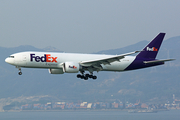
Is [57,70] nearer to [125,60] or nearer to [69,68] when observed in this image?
[69,68]

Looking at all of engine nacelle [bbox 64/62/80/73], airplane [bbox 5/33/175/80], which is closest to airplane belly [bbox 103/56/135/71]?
airplane [bbox 5/33/175/80]

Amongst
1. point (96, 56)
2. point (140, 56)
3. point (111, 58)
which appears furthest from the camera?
point (140, 56)

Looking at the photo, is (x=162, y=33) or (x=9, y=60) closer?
(x=9, y=60)

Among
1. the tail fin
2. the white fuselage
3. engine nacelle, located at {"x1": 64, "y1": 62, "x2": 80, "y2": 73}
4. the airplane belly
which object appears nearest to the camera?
the white fuselage

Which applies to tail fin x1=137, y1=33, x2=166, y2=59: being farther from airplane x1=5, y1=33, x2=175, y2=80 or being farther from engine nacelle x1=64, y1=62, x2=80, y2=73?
engine nacelle x1=64, y1=62, x2=80, y2=73

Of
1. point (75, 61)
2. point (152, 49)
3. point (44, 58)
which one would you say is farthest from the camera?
→ point (152, 49)

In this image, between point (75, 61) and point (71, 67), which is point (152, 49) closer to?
point (75, 61)

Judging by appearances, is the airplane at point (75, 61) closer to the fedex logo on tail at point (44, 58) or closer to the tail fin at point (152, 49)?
the fedex logo on tail at point (44, 58)

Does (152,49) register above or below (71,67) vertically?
above

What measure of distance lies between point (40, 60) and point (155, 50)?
23.8 meters

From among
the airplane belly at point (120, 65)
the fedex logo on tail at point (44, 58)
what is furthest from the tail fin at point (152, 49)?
the fedex logo on tail at point (44, 58)

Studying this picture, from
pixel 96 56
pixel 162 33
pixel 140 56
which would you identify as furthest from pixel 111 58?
pixel 162 33

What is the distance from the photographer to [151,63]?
60.1m

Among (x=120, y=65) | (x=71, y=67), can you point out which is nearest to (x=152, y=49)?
(x=120, y=65)
